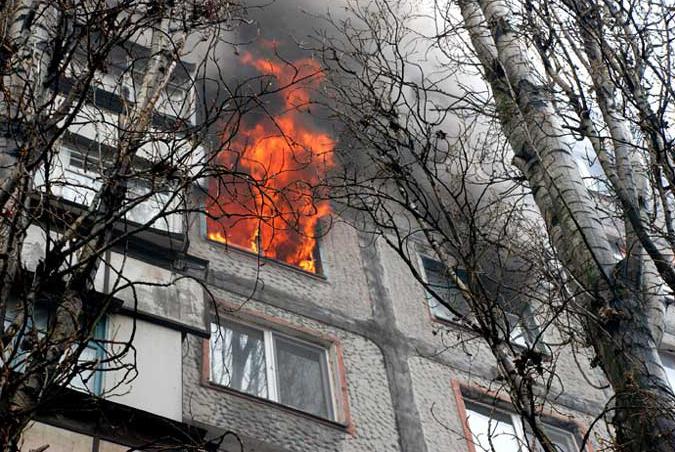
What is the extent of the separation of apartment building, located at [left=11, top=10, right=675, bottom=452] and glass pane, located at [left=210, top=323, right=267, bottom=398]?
0.06 ft

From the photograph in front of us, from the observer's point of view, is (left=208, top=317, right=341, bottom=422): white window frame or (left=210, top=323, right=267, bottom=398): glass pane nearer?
(left=210, top=323, right=267, bottom=398): glass pane

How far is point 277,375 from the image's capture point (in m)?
11.2

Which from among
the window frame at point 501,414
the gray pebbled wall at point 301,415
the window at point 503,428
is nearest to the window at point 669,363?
the window frame at point 501,414

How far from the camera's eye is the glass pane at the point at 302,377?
11.0 metres

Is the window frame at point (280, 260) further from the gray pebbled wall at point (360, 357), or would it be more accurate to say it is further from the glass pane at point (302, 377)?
the glass pane at point (302, 377)

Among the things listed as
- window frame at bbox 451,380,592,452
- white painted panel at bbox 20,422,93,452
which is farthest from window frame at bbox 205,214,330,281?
white painted panel at bbox 20,422,93,452

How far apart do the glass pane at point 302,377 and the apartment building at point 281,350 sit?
17 mm

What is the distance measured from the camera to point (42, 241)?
8.59 m

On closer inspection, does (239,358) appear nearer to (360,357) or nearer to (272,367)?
(272,367)

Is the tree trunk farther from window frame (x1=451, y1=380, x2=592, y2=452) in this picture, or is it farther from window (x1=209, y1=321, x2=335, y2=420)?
window frame (x1=451, y1=380, x2=592, y2=452)

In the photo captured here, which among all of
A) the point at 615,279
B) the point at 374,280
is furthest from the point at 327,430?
the point at 615,279

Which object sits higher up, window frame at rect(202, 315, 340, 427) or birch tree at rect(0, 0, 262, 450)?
window frame at rect(202, 315, 340, 427)

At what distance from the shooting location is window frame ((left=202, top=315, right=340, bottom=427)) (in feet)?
34.3

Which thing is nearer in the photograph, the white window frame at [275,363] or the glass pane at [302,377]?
the white window frame at [275,363]
